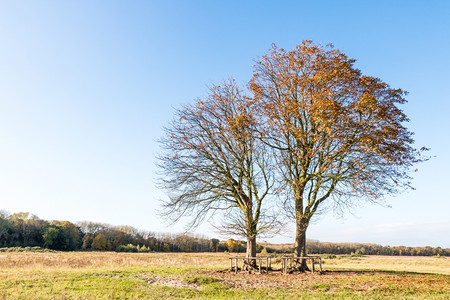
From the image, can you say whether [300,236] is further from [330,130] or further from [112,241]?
[112,241]

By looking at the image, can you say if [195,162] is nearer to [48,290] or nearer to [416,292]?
[48,290]

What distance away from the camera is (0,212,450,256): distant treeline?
66.9 meters

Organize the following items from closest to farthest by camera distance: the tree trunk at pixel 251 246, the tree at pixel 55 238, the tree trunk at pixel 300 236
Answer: the tree trunk at pixel 300 236
the tree trunk at pixel 251 246
the tree at pixel 55 238

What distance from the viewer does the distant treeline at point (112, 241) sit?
219 feet

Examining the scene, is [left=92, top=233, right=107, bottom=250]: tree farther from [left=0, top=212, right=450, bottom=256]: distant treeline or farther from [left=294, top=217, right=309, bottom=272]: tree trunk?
[left=294, top=217, right=309, bottom=272]: tree trunk

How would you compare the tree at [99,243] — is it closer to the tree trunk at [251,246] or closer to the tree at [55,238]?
the tree at [55,238]

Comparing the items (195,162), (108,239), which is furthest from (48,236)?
(195,162)

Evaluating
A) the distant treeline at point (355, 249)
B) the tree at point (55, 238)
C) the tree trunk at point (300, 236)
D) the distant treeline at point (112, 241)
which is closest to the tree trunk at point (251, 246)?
the tree trunk at point (300, 236)

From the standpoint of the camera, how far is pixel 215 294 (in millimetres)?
13859

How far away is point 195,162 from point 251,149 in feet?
13.3

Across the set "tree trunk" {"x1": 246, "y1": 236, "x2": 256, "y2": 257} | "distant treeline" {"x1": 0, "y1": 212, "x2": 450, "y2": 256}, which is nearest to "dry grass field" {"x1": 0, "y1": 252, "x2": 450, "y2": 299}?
"tree trunk" {"x1": 246, "y1": 236, "x2": 256, "y2": 257}

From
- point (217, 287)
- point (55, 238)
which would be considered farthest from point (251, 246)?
point (55, 238)

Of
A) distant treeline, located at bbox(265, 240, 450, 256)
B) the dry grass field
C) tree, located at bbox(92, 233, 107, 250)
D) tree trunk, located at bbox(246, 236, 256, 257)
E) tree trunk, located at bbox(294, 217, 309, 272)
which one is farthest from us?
distant treeline, located at bbox(265, 240, 450, 256)

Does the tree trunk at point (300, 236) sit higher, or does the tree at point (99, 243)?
the tree trunk at point (300, 236)
